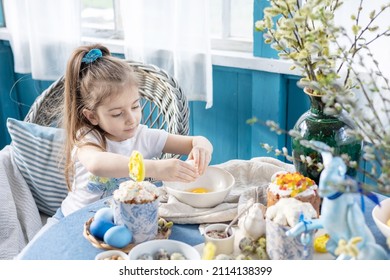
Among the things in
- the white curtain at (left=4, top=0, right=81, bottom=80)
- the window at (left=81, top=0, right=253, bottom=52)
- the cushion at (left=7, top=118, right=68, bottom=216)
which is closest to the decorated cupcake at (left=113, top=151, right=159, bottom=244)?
the cushion at (left=7, top=118, right=68, bottom=216)

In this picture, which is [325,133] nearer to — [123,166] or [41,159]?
[123,166]

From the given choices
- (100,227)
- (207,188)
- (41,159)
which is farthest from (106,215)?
(41,159)

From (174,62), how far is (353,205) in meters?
1.43

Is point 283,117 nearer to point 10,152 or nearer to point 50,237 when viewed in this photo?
point 10,152

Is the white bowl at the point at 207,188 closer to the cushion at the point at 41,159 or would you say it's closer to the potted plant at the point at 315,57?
the potted plant at the point at 315,57

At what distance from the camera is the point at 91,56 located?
5.44ft

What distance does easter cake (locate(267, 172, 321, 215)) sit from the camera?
3.82 feet

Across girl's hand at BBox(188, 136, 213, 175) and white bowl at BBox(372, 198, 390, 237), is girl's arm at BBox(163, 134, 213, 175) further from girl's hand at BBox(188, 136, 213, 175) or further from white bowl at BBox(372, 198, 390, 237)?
white bowl at BBox(372, 198, 390, 237)

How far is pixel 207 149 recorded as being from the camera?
1590mm

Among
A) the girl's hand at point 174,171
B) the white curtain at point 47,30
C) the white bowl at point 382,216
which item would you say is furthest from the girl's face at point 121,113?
the white curtain at point 47,30

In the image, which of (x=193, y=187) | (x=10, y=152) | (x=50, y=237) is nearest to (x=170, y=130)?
(x=193, y=187)

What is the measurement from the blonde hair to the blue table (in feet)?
1.21

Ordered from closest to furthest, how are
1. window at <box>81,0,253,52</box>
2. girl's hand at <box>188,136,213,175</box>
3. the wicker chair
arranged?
girl's hand at <box>188,136,213,175</box> < the wicker chair < window at <box>81,0,253,52</box>

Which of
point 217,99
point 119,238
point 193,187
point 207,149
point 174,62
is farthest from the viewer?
point 217,99
